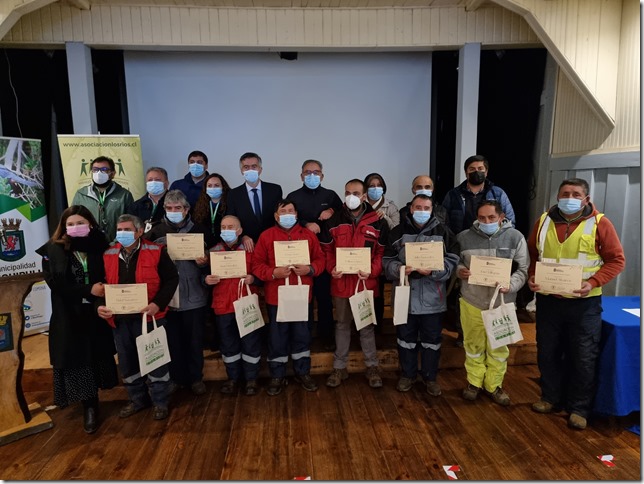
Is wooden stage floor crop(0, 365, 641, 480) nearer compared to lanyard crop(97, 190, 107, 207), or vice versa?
wooden stage floor crop(0, 365, 641, 480)

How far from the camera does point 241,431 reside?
2.48 meters

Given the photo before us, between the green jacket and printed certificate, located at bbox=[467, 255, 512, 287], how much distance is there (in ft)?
9.44

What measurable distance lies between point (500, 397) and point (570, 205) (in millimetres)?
1400

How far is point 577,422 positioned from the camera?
2457mm

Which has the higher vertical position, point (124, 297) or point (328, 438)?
point (124, 297)

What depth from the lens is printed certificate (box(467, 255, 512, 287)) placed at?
248 centimetres

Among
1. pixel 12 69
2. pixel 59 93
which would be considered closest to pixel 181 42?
pixel 59 93

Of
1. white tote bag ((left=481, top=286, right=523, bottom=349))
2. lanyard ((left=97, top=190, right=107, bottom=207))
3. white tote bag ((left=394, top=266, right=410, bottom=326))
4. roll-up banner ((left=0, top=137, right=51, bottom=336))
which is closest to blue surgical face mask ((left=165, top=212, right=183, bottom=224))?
lanyard ((left=97, top=190, right=107, bottom=207))

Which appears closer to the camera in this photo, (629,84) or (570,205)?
(570,205)

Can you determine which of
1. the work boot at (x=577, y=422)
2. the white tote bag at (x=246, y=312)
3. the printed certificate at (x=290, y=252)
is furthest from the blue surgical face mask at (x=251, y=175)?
the work boot at (x=577, y=422)

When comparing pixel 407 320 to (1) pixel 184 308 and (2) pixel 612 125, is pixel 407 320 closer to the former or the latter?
(1) pixel 184 308

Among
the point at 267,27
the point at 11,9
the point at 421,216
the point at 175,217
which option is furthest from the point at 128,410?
the point at 267,27

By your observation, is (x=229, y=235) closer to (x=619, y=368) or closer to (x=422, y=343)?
(x=422, y=343)

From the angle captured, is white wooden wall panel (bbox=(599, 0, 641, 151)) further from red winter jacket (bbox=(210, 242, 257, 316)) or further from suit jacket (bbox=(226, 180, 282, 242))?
red winter jacket (bbox=(210, 242, 257, 316))
